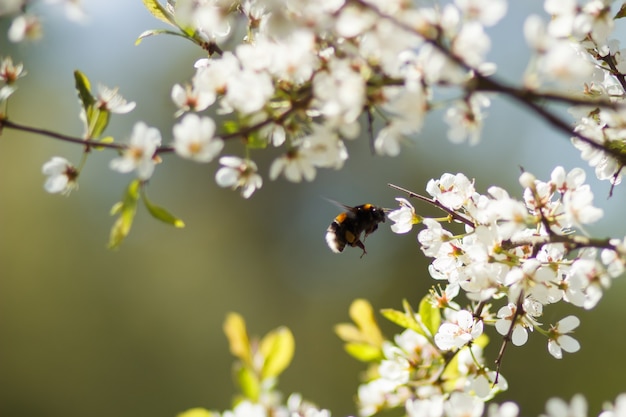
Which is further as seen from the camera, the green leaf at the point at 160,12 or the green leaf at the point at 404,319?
the green leaf at the point at 404,319

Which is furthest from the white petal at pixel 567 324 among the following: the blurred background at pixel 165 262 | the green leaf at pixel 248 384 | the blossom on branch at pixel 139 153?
the blurred background at pixel 165 262

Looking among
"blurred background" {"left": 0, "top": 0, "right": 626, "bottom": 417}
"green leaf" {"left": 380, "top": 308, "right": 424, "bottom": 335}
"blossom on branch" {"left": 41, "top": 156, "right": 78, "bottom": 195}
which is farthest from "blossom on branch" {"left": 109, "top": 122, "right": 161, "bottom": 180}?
"blurred background" {"left": 0, "top": 0, "right": 626, "bottom": 417}

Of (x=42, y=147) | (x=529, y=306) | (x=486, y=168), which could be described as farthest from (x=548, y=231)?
(x=42, y=147)

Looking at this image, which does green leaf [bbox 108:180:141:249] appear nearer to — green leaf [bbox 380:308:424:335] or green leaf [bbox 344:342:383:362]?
green leaf [bbox 380:308:424:335]

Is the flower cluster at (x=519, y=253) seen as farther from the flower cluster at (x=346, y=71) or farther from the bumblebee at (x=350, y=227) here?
the bumblebee at (x=350, y=227)

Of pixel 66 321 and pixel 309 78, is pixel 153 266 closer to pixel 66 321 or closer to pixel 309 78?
pixel 66 321

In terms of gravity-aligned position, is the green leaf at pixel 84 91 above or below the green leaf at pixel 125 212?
above
